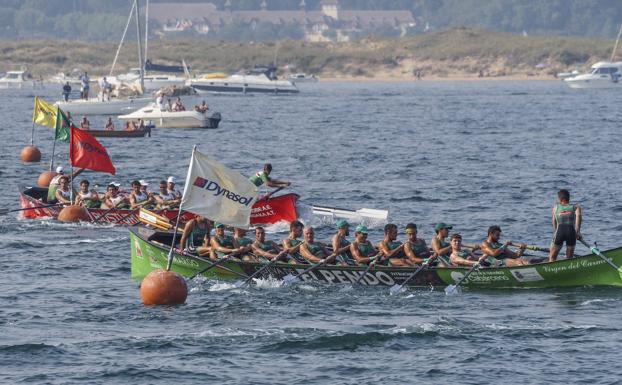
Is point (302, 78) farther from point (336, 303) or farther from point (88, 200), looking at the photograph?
point (336, 303)

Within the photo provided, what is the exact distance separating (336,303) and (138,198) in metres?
14.1

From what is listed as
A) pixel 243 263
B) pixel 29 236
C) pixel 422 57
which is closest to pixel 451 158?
pixel 29 236

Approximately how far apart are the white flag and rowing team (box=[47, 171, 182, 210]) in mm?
11032

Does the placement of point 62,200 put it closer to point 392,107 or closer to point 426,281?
point 426,281

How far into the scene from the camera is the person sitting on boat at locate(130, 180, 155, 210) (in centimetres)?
4391

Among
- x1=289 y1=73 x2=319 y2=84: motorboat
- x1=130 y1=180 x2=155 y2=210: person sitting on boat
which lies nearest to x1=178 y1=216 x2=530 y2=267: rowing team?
x1=130 y1=180 x2=155 y2=210: person sitting on boat

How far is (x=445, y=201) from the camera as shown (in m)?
51.1

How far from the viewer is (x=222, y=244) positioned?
35.2 meters

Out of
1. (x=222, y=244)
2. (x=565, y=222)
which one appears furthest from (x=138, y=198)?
(x=565, y=222)

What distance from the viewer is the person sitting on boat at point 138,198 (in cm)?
4391

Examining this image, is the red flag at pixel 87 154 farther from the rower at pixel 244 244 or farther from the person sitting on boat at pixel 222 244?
the rower at pixel 244 244

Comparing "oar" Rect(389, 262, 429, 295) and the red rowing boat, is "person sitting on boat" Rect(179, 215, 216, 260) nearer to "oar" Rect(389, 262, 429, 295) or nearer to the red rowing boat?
"oar" Rect(389, 262, 429, 295)

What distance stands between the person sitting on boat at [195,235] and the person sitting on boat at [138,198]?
7.61m

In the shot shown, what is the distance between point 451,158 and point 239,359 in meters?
43.1
